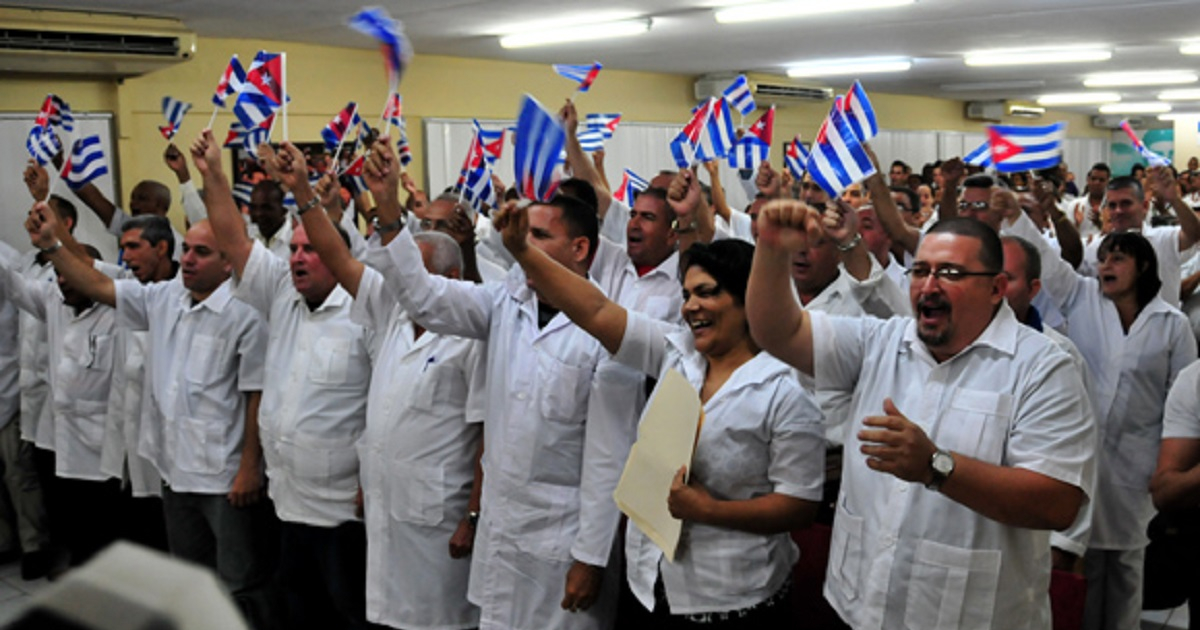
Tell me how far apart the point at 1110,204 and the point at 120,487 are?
5190 mm

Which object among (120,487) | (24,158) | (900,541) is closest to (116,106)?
(24,158)

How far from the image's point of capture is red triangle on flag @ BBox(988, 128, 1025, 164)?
13.2ft

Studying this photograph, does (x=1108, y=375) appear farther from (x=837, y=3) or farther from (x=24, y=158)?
(x=24, y=158)

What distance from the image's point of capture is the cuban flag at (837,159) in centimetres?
328

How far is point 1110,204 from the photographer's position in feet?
18.6

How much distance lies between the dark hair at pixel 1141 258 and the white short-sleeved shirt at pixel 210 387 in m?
3.20

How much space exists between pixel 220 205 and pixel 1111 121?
930 inches

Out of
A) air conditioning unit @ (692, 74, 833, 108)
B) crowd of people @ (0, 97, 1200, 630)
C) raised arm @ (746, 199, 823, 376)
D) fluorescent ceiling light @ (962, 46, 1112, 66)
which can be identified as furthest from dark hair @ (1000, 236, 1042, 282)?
Answer: air conditioning unit @ (692, 74, 833, 108)

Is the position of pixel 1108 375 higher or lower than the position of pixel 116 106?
lower

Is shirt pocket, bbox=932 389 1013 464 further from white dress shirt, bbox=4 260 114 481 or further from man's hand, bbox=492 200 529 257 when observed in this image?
white dress shirt, bbox=4 260 114 481

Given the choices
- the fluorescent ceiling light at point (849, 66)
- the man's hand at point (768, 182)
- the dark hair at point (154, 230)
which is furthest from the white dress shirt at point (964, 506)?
the fluorescent ceiling light at point (849, 66)

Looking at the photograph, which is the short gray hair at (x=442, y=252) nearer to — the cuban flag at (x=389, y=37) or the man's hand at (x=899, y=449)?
the cuban flag at (x=389, y=37)

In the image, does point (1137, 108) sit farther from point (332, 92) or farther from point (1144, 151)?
point (332, 92)

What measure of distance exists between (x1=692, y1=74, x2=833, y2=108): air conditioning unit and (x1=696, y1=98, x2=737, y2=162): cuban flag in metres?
7.47
